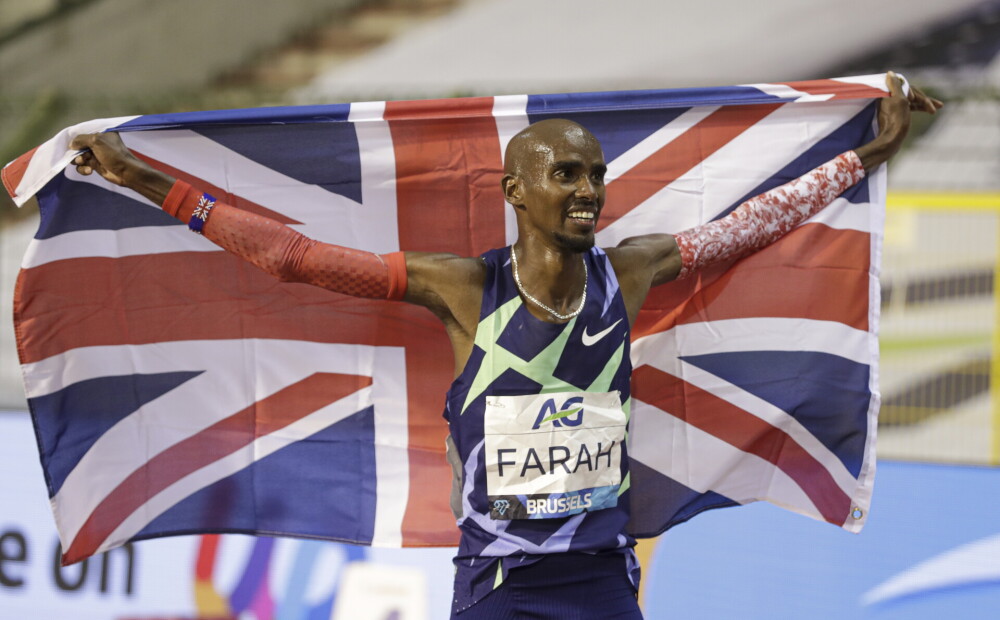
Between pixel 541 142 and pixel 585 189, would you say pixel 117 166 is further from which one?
pixel 585 189

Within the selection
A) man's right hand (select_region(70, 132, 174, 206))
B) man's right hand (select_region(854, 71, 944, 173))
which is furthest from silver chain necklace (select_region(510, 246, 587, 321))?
man's right hand (select_region(854, 71, 944, 173))

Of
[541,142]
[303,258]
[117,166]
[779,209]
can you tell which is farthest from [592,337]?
[117,166]

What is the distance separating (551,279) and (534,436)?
1.47ft

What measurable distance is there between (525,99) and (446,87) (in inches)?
297

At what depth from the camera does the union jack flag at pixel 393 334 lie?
11.7 ft

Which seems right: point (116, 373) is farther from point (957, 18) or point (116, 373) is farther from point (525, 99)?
point (957, 18)

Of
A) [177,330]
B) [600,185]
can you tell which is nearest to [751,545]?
[600,185]

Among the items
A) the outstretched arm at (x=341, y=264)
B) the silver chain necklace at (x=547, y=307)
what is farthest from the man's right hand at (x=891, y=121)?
the outstretched arm at (x=341, y=264)

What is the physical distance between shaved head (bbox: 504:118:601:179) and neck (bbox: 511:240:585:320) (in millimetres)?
226

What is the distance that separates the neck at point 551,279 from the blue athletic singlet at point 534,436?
4cm

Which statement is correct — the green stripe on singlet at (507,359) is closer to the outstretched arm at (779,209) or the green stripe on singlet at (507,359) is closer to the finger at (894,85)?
the outstretched arm at (779,209)

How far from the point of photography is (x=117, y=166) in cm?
311

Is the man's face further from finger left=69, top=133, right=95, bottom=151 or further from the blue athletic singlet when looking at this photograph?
finger left=69, top=133, right=95, bottom=151

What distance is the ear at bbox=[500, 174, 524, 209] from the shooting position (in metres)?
2.93
